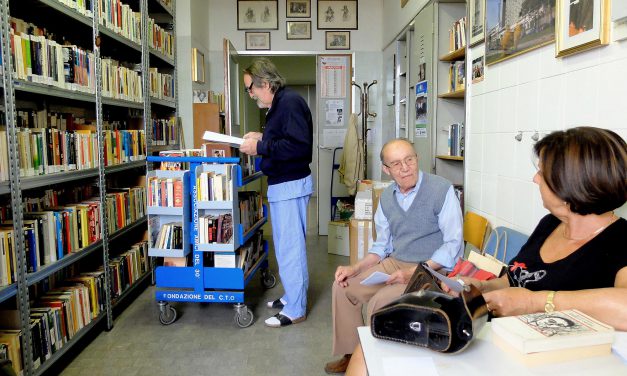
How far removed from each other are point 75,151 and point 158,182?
496 mm

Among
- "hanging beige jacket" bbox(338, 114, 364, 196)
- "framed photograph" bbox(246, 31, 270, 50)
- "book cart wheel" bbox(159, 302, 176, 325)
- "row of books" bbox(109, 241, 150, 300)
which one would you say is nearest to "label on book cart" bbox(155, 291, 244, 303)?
"book cart wheel" bbox(159, 302, 176, 325)

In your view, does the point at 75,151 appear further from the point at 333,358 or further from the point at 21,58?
the point at 333,358

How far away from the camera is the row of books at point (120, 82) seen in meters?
3.27

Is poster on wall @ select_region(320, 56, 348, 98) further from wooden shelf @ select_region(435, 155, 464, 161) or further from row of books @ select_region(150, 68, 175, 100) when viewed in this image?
wooden shelf @ select_region(435, 155, 464, 161)

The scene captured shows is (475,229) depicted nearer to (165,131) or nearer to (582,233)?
(582,233)

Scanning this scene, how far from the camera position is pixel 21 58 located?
228 centimetres

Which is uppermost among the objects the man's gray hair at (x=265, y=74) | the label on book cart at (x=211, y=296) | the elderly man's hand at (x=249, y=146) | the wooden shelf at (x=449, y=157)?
the man's gray hair at (x=265, y=74)

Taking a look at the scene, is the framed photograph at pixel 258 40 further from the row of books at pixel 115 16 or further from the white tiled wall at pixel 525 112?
the white tiled wall at pixel 525 112

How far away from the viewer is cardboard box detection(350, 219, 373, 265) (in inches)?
162

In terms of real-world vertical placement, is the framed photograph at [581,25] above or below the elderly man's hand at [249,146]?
above

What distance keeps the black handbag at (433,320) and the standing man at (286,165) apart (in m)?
1.99

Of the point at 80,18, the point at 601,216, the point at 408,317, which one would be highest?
the point at 80,18

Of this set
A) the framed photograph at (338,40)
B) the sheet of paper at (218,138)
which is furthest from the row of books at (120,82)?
the framed photograph at (338,40)

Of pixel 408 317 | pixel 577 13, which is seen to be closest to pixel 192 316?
pixel 408 317
